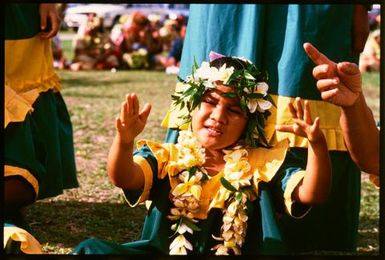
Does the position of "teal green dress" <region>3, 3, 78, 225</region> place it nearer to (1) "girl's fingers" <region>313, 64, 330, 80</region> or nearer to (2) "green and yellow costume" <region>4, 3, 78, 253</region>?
(2) "green and yellow costume" <region>4, 3, 78, 253</region>

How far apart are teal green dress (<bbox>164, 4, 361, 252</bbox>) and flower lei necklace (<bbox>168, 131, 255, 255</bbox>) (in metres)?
0.40

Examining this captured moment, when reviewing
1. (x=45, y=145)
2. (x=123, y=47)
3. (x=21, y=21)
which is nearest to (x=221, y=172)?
(x=45, y=145)

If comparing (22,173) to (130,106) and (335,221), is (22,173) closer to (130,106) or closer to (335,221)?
(130,106)

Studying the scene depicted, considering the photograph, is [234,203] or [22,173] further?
[22,173]

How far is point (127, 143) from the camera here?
116 inches

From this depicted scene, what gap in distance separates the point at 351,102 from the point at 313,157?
0.78 ft

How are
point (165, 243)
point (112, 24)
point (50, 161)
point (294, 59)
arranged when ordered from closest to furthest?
point (165, 243), point (294, 59), point (50, 161), point (112, 24)

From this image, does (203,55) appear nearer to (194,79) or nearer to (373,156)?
(194,79)

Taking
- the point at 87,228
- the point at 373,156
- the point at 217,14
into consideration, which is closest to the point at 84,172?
the point at 87,228

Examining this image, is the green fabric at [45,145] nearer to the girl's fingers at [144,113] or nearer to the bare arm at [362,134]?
the girl's fingers at [144,113]

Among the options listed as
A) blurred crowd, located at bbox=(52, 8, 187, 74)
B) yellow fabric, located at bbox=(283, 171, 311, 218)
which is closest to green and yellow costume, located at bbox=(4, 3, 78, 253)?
yellow fabric, located at bbox=(283, 171, 311, 218)

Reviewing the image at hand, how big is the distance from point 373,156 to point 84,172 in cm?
259

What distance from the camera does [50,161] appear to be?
4133 millimetres

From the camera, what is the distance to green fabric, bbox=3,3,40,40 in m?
3.87
